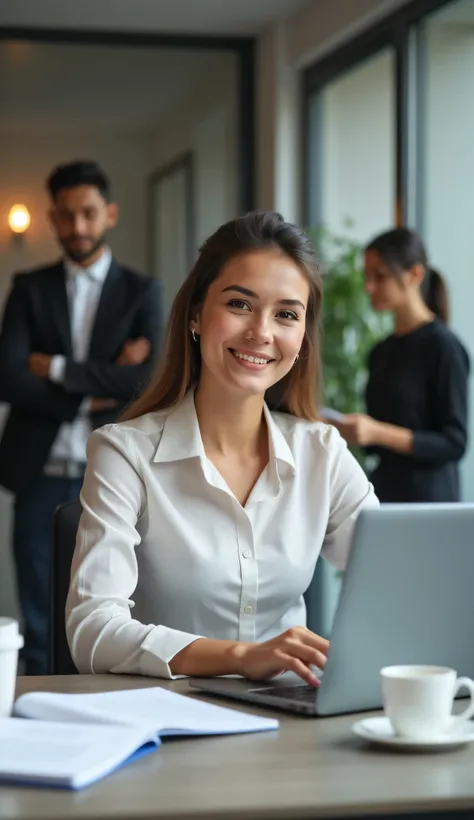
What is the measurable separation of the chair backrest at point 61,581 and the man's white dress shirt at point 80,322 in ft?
6.88

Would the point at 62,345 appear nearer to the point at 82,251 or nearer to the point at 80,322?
the point at 80,322

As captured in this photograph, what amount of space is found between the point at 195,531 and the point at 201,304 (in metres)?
0.41

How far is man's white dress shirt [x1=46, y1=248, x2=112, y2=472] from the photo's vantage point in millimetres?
4082

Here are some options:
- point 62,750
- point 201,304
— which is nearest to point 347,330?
point 201,304

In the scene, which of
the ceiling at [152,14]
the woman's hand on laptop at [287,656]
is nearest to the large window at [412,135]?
the ceiling at [152,14]

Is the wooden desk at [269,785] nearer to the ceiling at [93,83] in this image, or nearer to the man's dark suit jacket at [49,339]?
the man's dark suit jacket at [49,339]

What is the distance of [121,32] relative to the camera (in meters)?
5.87

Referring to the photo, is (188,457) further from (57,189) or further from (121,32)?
(121,32)

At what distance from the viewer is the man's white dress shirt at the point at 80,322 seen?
408cm

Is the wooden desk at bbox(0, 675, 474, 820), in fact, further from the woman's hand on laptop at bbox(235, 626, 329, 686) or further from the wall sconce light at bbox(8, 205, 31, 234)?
the wall sconce light at bbox(8, 205, 31, 234)

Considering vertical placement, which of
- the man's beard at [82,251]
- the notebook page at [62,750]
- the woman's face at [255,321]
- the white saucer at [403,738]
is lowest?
the white saucer at [403,738]

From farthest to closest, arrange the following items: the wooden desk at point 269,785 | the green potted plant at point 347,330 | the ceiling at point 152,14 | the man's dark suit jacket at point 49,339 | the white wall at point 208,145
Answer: the white wall at point 208,145 → the ceiling at point 152,14 → the green potted plant at point 347,330 → the man's dark suit jacket at point 49,339 → the wooden desk at point 269,785

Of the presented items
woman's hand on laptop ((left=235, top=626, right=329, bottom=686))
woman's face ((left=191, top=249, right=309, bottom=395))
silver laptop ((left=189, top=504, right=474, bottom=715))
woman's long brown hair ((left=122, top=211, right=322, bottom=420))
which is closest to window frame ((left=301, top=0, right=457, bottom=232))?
woman's long brown hair ((left=122, top=211, right=322, bottom=420))

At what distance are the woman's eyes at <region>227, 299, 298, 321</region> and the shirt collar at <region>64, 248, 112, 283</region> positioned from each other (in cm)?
219
